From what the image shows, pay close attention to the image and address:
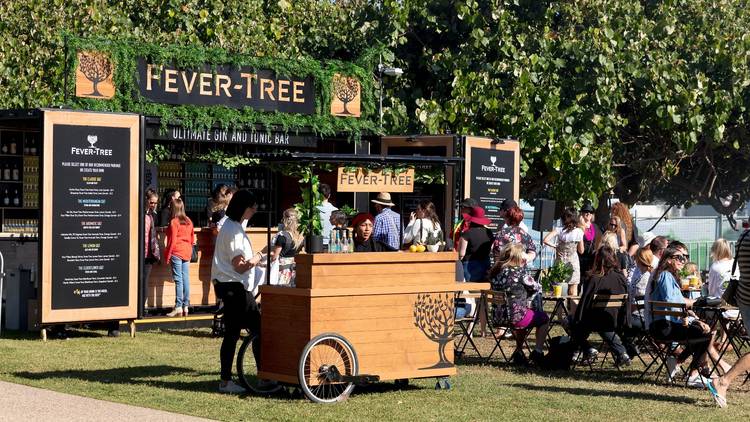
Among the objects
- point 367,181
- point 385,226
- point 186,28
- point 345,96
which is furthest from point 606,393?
point 186,28

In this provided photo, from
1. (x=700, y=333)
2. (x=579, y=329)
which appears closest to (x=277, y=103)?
(x=579, y=329)

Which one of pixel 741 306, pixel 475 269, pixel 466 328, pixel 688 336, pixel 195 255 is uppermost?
pixel 195 255

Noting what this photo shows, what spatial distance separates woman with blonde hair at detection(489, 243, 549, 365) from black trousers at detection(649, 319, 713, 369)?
157cm

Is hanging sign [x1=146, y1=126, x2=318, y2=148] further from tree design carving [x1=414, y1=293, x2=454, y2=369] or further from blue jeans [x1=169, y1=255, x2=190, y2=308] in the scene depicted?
tree design carving [x1=414, y1=293, x2=454, y2=369]

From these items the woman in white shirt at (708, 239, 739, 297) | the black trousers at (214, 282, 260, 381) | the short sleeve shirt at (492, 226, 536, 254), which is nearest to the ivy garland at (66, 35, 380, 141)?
the short sleeve shirt at (492, 226, 536, 254)

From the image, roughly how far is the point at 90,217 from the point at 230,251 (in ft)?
15.9

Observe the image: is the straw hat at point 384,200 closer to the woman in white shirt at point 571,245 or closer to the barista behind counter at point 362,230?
the barista behind counter at point 362,230

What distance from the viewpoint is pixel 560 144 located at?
76.7ft

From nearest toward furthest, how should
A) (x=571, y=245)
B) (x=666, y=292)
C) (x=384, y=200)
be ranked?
(x=666, y=292) → (x=384, y=200) → (x=571, y=245)

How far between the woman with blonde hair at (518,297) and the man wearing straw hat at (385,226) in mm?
2321

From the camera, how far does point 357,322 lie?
10078mm

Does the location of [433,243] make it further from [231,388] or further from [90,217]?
[90,217]

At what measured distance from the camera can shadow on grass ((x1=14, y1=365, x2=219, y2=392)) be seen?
1088 centimetres

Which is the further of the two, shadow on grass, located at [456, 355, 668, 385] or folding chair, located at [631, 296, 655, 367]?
folding chair, located at [631, 296, 655, 367]
